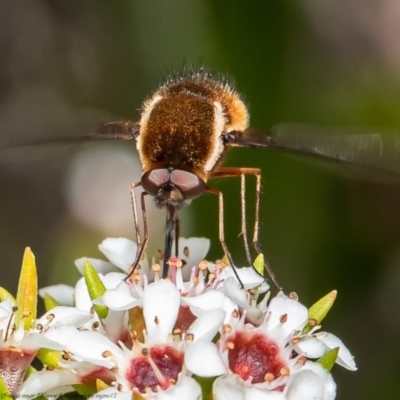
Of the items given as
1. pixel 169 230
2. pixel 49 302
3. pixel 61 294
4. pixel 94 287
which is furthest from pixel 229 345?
pixel 61 294

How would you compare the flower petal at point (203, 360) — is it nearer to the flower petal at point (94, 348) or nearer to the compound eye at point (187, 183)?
the flower petal at point (94, 348)

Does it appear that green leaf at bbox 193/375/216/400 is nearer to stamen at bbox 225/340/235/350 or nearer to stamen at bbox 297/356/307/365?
stamen at bbox 225/340/235/350

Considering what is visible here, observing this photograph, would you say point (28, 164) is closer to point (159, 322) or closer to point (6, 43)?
point (6, 43)

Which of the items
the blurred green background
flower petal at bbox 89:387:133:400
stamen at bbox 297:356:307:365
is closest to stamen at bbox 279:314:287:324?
stamen at bbox 297:356:307:365

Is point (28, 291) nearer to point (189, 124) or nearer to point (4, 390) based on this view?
point (4, 390)

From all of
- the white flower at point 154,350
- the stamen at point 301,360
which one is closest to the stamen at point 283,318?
the stamen at point 301,360

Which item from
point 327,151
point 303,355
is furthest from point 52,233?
point 303,355

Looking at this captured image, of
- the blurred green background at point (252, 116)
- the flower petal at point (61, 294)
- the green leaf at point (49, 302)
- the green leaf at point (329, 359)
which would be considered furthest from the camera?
the blurred green background at point (252, 116)

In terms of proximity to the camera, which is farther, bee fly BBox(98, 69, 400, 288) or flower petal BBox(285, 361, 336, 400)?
Result: bee fly BBox(98, 69, 400, 288)
